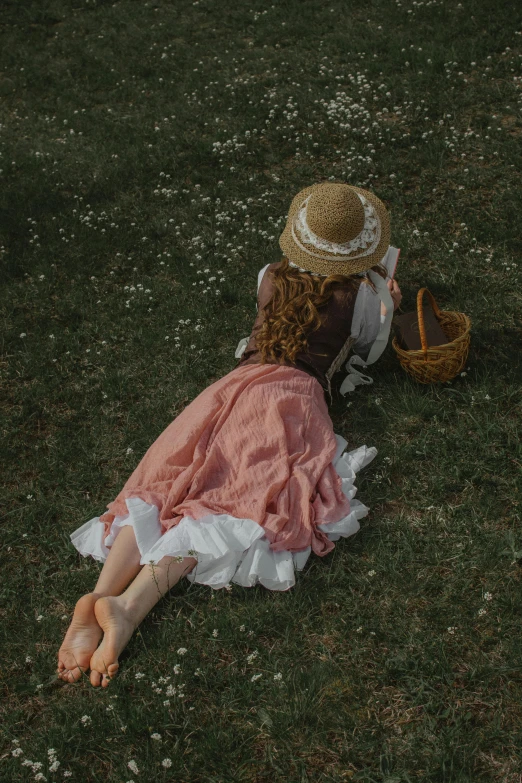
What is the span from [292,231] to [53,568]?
2.61 metres

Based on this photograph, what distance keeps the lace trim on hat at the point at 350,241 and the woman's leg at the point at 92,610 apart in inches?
83.9

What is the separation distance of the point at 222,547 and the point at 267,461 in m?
0.62

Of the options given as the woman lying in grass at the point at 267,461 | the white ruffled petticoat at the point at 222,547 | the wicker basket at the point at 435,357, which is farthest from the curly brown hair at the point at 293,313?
the white ruffled petticoat at the point at 222,547

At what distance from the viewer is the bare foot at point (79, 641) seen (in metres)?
4.07

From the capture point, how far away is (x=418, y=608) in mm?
4164

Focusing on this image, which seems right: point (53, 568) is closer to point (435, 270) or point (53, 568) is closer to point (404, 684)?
point (404, 684)

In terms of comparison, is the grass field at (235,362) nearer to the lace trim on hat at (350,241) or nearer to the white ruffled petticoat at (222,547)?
the white ruffled petticoat at (222,547)

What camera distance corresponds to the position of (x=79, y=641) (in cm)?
411

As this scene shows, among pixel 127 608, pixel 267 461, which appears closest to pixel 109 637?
pixel 127 608

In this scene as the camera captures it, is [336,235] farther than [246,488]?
Yes

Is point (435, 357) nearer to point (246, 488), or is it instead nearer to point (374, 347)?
point (374, 347)

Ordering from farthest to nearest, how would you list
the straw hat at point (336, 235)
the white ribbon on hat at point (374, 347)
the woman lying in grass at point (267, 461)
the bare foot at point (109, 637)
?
the white ribbon on hat at point (374, 347), the straw hat at point (336, 235), the woman lying in grass at point (267, 461), the bare foot at point (109, 637)

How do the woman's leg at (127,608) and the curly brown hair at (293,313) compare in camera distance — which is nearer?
the woman's leg at (127,608)

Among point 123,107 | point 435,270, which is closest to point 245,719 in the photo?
point 435,270
